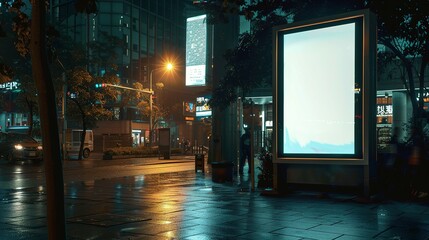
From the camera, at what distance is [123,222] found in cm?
830

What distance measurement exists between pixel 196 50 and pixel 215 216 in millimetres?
24611

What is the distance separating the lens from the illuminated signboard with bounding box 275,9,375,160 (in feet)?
35.5

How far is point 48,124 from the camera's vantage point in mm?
4230

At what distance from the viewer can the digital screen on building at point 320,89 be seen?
10.8m

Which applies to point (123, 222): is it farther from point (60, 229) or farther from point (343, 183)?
point (343, 183)

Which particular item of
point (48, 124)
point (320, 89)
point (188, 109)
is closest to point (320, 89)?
point (320, 89)

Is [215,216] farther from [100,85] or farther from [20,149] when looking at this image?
[100,85]

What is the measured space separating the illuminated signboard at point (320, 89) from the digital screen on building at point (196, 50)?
19.7 m

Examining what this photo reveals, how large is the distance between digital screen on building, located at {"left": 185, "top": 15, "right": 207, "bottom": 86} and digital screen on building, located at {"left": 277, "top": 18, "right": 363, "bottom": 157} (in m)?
19.7

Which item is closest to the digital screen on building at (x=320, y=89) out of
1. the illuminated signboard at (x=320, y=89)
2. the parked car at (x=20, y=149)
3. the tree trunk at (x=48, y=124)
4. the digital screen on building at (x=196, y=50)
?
the illuminated signboard at (x=320, y=89)

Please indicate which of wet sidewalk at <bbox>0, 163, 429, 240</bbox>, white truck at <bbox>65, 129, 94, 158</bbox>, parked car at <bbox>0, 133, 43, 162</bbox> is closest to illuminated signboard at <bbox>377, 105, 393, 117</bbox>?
wet sidewalk at <bbox>0, 163, 429, 240</bbox>

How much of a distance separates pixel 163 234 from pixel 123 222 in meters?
A: 1.31

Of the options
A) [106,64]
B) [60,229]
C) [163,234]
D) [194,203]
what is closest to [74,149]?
[106,64]

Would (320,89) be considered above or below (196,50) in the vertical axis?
below
